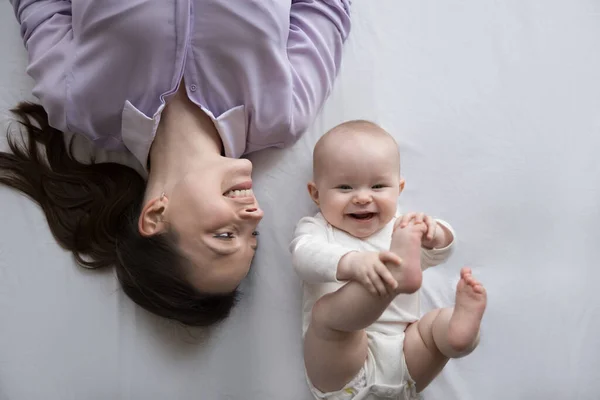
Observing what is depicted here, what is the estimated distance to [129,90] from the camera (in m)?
1.21

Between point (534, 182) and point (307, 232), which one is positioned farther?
point (534, 182)

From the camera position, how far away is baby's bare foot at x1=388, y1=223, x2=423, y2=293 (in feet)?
3.04

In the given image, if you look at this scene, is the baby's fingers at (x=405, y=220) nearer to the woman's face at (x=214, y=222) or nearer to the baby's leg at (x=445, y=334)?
the baby's leg at (x=445, y=334)

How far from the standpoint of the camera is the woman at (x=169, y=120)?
1.13m

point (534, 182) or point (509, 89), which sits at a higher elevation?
point (509, 89)

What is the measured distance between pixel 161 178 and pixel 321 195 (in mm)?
310

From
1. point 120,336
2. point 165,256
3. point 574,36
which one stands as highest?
point 574,36

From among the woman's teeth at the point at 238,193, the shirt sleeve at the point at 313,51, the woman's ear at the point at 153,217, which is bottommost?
the woman's ear at the point at 153,217

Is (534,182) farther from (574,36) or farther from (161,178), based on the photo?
(161,178)

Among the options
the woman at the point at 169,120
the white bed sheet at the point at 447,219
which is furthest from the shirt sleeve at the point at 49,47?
the white bed sheet at the point at 447,219

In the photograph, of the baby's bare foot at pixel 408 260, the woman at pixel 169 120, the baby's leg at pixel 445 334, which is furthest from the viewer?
the woman at pixel 169 120

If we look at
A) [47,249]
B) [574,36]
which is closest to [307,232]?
[47,249]

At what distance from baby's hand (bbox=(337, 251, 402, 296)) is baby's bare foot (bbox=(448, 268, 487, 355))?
164mm

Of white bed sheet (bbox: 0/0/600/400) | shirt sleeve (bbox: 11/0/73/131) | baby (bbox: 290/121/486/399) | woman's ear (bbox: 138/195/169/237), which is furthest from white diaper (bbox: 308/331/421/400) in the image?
shirt sleeve (bbox: 11/0/73/131)
